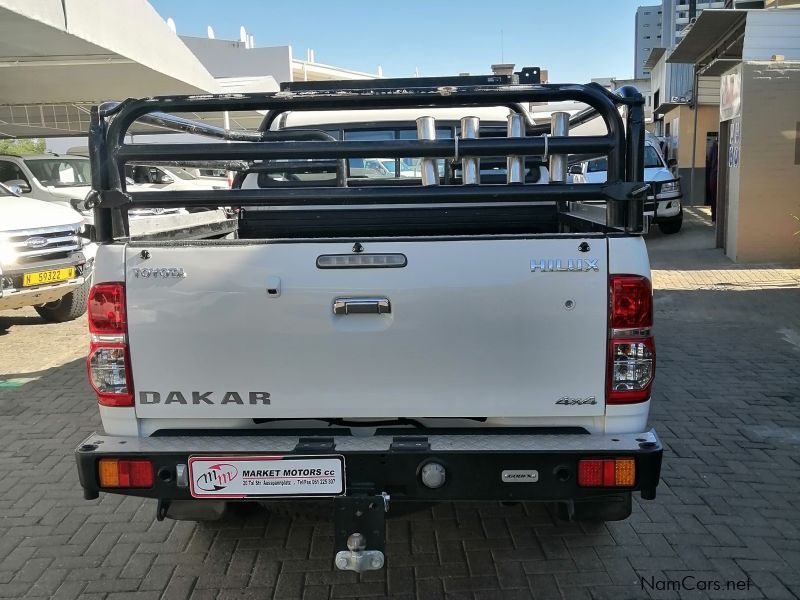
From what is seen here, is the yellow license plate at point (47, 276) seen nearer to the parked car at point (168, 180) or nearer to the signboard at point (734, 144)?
the parked car at point (168, 180)

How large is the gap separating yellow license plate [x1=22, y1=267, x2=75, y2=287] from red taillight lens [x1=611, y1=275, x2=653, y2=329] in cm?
689

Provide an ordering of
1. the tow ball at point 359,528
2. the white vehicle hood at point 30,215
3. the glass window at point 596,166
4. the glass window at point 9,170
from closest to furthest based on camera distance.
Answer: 1. the tow ball at point 359,528
2. the white vehicle hood at point 30,215
3. the glass window at point 9,170
4. the glass window at point 596,166

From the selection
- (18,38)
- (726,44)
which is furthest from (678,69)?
(18,38)

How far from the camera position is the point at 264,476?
278 centimetres

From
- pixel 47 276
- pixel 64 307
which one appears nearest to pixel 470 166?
pixel 47 276

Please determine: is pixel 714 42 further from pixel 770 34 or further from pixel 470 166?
pixel 470 166

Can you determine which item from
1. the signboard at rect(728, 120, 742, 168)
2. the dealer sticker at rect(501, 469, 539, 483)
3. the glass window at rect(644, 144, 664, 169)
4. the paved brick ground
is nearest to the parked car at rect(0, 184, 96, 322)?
the paved brick ground

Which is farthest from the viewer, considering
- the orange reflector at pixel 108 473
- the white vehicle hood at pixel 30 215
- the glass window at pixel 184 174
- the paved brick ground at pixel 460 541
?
the glass window at pixel 184 174

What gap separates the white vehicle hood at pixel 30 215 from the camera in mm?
8117

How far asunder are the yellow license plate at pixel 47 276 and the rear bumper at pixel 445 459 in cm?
572

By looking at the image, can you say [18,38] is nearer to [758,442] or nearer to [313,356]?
[313,356]

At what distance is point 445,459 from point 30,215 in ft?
24.0

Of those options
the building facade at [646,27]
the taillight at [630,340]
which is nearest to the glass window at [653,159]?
the taillight at [630,340]

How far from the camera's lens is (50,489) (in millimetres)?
4441
